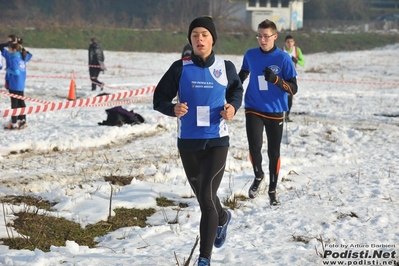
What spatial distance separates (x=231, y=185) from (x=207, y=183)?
9.96 feet

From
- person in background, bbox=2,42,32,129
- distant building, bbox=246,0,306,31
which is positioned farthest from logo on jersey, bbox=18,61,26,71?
distant building, bbox=246,0,306,31

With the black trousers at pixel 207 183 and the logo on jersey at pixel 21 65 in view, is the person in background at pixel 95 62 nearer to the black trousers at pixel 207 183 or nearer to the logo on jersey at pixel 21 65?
the logo on jersey at pixel 21 65

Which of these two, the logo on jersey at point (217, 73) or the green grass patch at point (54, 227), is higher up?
the logo on jersey at point (217, 73)

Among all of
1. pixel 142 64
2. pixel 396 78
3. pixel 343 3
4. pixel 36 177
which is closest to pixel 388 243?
pixel 36 177

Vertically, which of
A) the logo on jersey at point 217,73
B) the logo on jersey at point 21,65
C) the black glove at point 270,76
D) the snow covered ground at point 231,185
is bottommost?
the snow covered ground at point 231,185

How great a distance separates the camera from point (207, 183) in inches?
183

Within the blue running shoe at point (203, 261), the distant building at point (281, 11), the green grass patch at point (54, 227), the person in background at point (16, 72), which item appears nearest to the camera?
the blue running shoe at point (203, 261)

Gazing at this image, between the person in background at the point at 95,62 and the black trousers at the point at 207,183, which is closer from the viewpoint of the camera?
the black trousers at the point at 207,183

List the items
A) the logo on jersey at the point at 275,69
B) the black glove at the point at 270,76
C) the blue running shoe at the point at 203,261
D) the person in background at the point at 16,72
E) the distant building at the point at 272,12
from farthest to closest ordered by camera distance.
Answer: the distant building at the point at 272,12
the person in background at the point at 16,72
the logo on jersey at the point at 275,69
the black glove at the point at 270,76
the blue running shoe at the point at 203,261

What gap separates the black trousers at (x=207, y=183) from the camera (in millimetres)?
4504

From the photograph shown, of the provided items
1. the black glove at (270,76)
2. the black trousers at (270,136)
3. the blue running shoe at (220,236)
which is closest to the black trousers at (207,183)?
the blue running shoe at (220,236)

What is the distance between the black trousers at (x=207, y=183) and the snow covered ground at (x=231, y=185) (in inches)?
13.0

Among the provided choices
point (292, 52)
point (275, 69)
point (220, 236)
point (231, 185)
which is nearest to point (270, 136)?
point (275, 69)

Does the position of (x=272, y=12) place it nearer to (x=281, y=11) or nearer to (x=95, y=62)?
(x=281, y=11)
